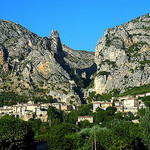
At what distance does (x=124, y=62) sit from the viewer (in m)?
174

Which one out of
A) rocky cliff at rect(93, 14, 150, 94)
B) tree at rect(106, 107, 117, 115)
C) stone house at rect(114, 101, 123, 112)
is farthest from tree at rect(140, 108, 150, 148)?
rocky cliff at rect(93, 14, 150, 94)

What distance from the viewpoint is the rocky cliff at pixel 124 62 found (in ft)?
529

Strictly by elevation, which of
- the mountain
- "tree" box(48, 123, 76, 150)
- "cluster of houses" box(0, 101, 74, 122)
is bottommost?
"tree" box(48, 123, 76, 150)

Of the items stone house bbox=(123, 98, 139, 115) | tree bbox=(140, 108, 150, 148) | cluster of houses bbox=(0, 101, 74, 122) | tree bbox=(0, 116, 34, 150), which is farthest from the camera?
cluster of houses bbox=(0, 101, 74, 122)

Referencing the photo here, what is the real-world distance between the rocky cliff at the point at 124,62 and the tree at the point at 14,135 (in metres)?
97.9

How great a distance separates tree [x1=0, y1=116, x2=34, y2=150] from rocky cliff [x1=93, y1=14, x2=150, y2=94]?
97889 mm

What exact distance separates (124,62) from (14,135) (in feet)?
389

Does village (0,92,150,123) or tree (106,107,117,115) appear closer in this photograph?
tree (106,107,117,115)

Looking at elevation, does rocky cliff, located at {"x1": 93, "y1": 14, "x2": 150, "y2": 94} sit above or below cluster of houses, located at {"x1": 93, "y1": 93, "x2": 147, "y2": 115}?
above

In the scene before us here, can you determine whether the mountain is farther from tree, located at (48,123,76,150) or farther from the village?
tree, located at (48,123,76,150)

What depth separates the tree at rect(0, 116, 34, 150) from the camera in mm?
62250

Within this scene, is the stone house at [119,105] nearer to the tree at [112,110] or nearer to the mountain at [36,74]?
the tree at [112,110]

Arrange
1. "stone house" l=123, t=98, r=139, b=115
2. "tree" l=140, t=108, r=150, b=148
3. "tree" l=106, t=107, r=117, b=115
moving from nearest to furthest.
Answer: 1. "tree" l=140, t=108, r=150, b=148
2. "tree" l=106, t=107, r=117, b=115
3. "stone house" l=123, t=98, r=139, b=115

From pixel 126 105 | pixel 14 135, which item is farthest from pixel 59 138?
pixel 126 105
